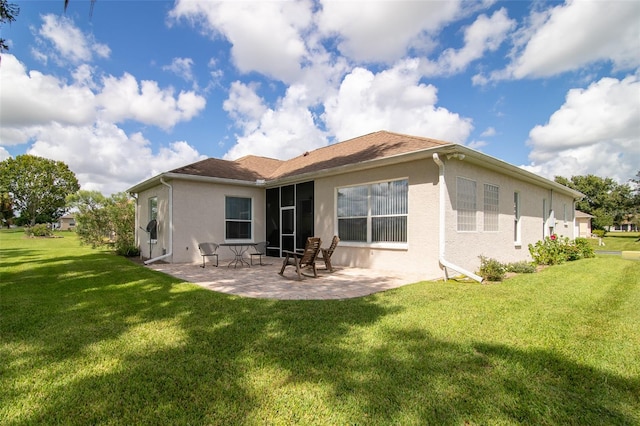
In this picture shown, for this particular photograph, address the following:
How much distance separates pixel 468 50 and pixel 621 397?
13039 millimetres

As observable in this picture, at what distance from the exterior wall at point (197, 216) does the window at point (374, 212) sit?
16.2 feet

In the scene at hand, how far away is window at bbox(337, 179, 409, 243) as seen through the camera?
8625 mm

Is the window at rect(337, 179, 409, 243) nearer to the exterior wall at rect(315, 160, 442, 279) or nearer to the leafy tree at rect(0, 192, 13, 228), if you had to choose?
the exterior wall at rect(315, 160, 442, 279)

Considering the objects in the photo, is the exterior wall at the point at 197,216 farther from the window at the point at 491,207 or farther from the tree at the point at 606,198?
the tree at the point at 606,198

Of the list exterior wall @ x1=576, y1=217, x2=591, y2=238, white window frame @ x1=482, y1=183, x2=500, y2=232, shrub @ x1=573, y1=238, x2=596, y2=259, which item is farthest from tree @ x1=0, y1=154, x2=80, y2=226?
exterior wall @ x1=576, y1=217, x2=591, y2=238

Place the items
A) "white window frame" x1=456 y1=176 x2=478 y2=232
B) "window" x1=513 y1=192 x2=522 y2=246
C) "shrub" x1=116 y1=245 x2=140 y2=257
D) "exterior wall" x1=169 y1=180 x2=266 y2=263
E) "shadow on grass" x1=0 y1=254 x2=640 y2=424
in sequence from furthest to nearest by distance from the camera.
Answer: "shrub" x1=116 y1=245 x2=140 y2=257, "window" x1=513 y1=192 x2=522 y2=246, "exterior wall" x1=169 y1=180 x2=266 y2=263, "white window frame" x1=456 y1=176 x2=478 y2=232, "shadow on grass" x1=0 y1=254 x2=640 y2=424

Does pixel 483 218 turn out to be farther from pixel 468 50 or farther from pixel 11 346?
pixel 11 346

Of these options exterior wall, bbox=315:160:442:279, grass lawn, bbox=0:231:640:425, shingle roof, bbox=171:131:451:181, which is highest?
shingle roof, bbox=171:131:451:181

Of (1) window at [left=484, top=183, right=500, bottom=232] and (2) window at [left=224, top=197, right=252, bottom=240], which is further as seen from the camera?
(2) window at [left=224, top=197, right=252, bottom=240]

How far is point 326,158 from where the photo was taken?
12289 millimetres

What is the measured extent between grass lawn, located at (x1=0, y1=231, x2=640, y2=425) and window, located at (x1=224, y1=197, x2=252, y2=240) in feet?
22.1

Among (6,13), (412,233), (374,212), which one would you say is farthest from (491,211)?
(6,13)

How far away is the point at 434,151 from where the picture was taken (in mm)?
7332

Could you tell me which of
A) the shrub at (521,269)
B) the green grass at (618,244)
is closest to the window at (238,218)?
the shrub at (521,269)
